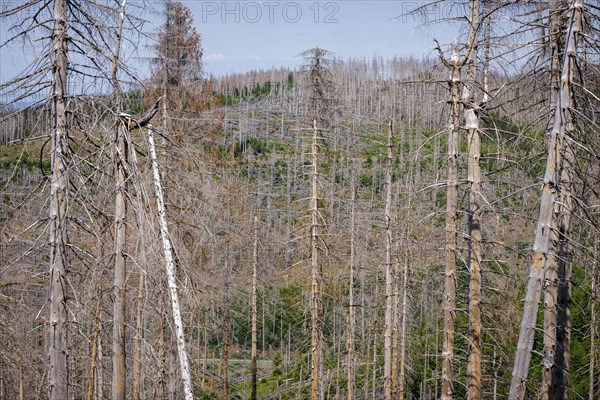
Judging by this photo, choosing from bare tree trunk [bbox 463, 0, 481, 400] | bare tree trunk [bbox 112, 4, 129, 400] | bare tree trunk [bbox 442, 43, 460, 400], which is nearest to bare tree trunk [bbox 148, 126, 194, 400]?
bare tree trunk [bbox 112, 4, 129, 400]

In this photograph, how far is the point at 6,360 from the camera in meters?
8.90

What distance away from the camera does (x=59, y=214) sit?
6.18 m

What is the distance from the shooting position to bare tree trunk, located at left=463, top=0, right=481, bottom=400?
7742 mm

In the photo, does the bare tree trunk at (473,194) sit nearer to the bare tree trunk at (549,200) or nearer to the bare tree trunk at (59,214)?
the bare tree trunk at (549,200)

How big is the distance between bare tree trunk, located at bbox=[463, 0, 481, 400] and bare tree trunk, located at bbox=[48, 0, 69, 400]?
5133mm

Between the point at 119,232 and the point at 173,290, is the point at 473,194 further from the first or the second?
the point at 119,232

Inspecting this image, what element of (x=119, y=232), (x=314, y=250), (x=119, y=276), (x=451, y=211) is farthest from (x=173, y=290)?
(x=314, y=250)

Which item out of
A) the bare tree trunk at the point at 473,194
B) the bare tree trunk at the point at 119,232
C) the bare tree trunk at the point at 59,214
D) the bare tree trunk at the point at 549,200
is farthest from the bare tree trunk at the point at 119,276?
the bare tree trunk at the point at 473,194

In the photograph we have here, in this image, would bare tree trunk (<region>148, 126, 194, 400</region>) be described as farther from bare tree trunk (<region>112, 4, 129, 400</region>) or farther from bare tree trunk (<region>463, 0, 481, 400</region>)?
bare tree trunk (<region>463, 0, 481, 400</region>)

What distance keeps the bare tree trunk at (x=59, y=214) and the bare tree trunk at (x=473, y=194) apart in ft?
16.8

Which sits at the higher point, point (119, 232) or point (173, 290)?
point (119, 232)

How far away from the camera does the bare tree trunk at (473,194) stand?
7.74 m

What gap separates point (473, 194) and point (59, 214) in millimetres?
5469

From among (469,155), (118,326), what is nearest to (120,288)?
(118,326)
